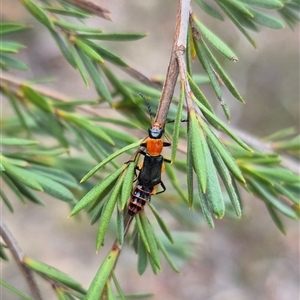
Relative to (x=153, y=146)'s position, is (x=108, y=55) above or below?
above

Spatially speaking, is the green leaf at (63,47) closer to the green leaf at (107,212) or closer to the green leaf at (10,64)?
the green leaf at (10,64)

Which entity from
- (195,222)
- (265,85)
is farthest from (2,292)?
(265,85)

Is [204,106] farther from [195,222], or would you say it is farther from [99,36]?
[195,222]

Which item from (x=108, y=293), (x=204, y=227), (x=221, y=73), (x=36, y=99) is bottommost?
(x=108, y=293)

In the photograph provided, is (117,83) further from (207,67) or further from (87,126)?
(207,67)

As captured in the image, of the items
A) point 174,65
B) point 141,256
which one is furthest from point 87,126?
point 174,65

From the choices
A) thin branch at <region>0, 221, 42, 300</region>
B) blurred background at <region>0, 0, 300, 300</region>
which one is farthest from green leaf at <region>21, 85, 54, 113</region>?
blurred background at <region>0, 0, 300, 300</region>
